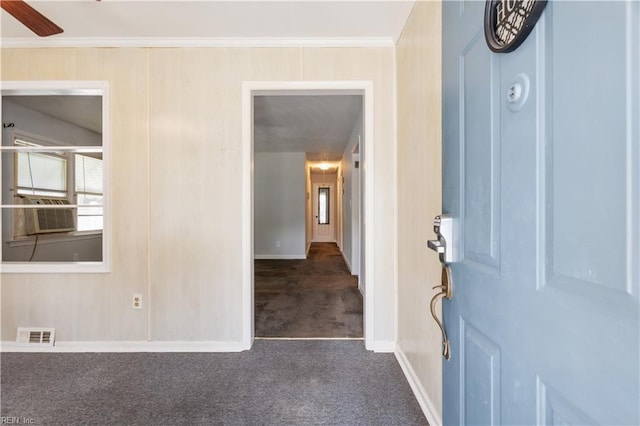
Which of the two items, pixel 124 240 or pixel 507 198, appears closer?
pixel 507 198

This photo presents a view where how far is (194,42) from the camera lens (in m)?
2.18

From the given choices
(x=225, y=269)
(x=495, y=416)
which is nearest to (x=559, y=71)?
(x=495, y=416)

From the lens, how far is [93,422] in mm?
1493

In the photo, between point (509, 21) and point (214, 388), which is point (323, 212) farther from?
point (509, 21)

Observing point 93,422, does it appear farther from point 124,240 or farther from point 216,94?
point 216,94

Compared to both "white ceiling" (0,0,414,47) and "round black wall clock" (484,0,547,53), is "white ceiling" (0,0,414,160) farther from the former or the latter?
"round black wall clock" (484,0,547,53)

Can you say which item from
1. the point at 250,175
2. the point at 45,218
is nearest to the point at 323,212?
the point at 45,218

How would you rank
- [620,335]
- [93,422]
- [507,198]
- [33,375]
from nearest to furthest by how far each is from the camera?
[620,335]
[507,198]
[93,422]
[33,375]

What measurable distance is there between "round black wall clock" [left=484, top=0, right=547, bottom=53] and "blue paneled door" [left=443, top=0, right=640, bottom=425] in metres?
0.02

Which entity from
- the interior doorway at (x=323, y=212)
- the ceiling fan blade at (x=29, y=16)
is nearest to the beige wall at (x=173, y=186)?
the ceiling fan blade at (x=29, y=16)

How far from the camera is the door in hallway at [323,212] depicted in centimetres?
1003

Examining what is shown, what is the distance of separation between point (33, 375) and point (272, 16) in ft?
9.66

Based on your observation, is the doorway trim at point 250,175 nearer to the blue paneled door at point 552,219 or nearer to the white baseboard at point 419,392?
the white baseboard at point 419,392

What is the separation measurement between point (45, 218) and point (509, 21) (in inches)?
177
